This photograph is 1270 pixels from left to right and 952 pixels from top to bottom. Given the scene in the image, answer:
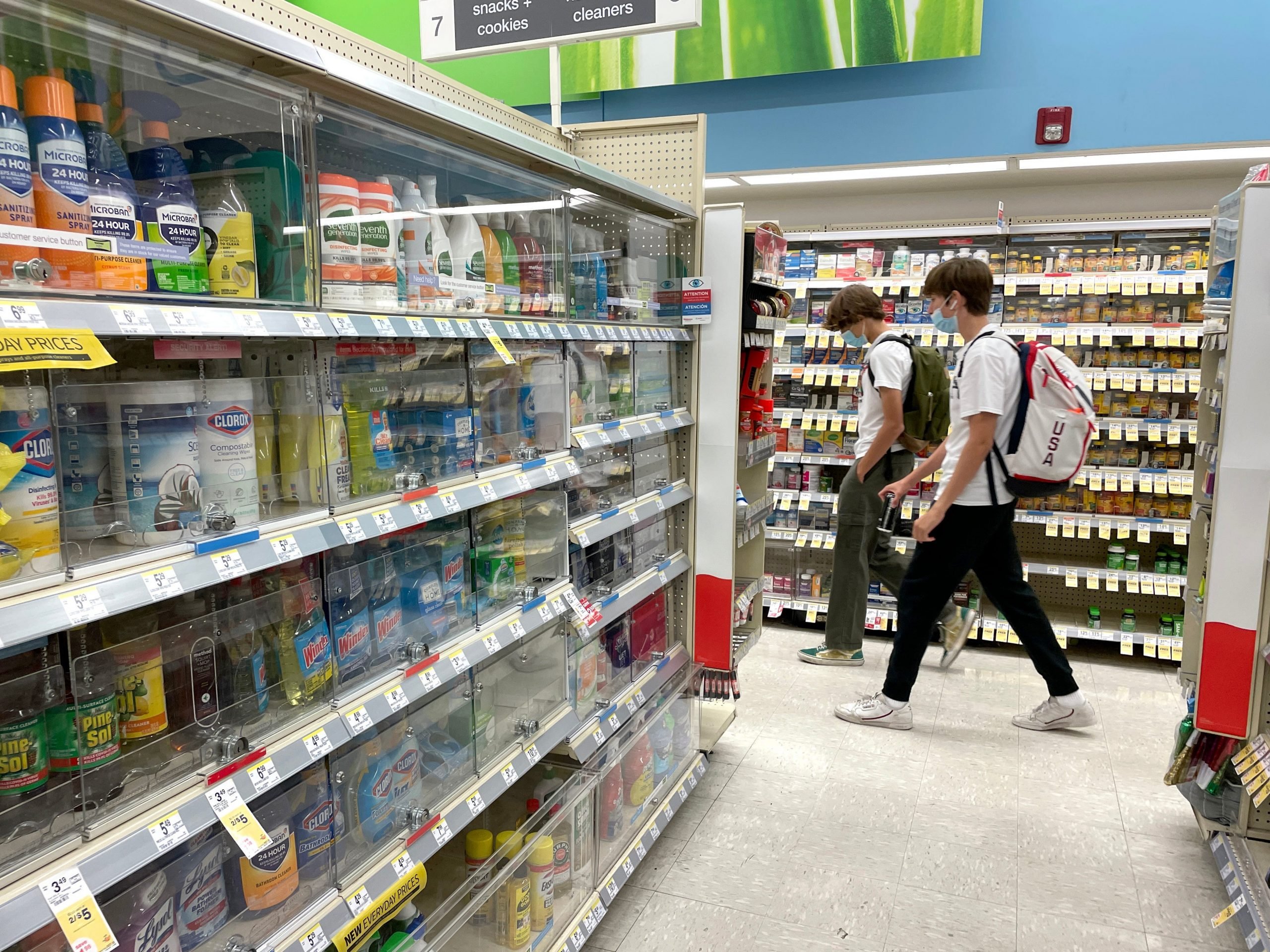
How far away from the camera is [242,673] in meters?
1.51

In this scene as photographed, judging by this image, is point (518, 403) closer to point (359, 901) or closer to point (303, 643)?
point (303, 643)

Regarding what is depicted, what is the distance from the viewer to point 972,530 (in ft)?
11.9

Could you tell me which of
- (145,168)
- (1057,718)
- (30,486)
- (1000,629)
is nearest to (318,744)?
(30,486)

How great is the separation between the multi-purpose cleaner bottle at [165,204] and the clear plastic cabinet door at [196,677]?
0.53m

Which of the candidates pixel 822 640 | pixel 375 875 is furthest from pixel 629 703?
pixel 822 640

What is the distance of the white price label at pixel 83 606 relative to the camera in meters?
1.11

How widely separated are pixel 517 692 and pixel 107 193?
61.6 inches

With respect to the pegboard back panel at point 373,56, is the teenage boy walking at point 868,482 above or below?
below

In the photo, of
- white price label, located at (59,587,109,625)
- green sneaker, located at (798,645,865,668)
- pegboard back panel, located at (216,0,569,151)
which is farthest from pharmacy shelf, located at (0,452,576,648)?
green sneaker, located at (798,645,865,668)

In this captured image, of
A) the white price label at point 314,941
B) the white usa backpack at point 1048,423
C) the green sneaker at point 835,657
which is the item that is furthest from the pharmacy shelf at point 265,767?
the green sneaker at point 835,657

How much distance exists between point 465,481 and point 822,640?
3.86 meters

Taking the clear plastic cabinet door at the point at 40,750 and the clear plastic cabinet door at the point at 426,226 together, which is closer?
A: the clear plastic cabinet door at the point at 40,750

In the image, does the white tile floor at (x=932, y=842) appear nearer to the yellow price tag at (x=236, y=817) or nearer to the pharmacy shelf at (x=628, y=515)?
the pharmacy shelf at (x=628, y=515)

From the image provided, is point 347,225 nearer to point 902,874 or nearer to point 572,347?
point 572,347
